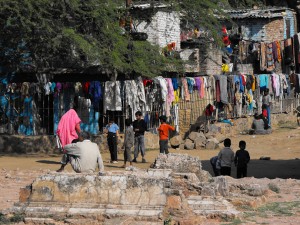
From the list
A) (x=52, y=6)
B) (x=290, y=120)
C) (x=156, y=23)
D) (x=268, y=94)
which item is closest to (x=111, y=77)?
(x=52, y=6)

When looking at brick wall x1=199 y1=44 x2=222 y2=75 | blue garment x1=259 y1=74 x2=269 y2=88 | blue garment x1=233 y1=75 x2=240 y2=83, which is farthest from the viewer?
blue garment x1=259 y1=74 x2=269 y2=88

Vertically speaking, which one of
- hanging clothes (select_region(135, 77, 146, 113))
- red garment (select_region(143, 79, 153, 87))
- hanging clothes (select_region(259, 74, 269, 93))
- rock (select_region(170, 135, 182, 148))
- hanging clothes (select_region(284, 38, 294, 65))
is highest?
hanging clothes (select_region(284, 38, 294, 65))

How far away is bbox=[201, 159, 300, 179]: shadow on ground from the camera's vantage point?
2011 cm

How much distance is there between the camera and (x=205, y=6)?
28.6 metres

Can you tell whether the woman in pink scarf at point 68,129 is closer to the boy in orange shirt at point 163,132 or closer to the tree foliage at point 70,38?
the boy in orange shirt at point 163,132

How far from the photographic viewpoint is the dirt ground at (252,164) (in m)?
15.4

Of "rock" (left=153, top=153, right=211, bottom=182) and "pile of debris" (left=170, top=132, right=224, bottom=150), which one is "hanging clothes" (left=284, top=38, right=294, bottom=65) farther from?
"rock" (left=153, top=153, right=211, bottom=182)

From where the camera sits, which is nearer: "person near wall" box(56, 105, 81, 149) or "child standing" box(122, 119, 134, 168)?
"person near wall" box(56, 105, 81, 149)

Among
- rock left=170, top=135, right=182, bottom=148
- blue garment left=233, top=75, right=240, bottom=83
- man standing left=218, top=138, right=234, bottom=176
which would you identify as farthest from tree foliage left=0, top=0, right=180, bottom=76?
man standing left=218, top=138, right=234, bottom=176

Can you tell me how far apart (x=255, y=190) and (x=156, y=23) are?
17.7 meters

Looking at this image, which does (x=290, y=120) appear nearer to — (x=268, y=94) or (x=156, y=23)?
(x=268, y=94)

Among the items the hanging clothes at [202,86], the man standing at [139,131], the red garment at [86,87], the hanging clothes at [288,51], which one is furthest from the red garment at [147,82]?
the hanging clothes at [288,51]

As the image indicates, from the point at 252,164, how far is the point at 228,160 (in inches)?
201

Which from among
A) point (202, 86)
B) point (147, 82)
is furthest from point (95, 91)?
point (202, 86)
